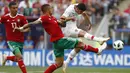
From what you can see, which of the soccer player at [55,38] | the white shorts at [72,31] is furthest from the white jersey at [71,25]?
the soccer player at [55,38]

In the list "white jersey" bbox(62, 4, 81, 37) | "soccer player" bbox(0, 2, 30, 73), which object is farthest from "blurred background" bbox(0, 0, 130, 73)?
"soccer player" bbox(0, 2, 30, 73)

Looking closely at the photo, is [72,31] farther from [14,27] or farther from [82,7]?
[14,27]

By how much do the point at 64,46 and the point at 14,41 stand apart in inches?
87.6

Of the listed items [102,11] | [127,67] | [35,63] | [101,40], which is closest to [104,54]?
[127,67]

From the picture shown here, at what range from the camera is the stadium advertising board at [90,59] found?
24.4 meters

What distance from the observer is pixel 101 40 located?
16531mm

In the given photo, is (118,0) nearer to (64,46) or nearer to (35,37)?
(35,37)

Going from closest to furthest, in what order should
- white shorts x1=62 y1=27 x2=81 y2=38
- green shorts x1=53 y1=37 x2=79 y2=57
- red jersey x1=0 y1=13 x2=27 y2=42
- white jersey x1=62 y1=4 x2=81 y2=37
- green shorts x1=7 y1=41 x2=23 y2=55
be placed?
green shorts x1=53 y1=37 x2=79 y2=57
green shorts x1=7 y1=41 x2=23 y2=55
red jersey x1=0 y1=13 x2=27 y2=42
white jersey x1=62 y1=4 x2=81 y2=37
white shorts x1=62 y1=27 x2=81 y2=38

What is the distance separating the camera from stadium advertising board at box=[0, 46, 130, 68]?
80.1 feet

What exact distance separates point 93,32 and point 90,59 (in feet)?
14.0

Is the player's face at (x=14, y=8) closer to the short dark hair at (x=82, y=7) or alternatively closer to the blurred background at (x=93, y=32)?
the short dark hair at (x=82, y=7)

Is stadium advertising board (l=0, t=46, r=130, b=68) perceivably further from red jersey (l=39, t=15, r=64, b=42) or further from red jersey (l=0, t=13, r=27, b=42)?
red jersey (l=39, t=15, r=64, b=42)

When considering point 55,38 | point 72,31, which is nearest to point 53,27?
point 55,38

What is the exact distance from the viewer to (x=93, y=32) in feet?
93.8
